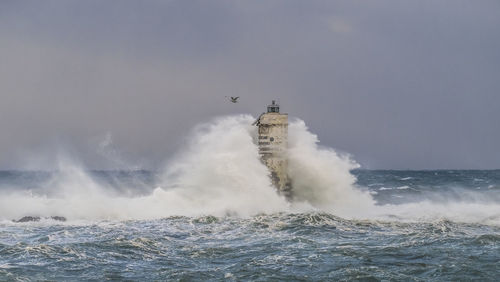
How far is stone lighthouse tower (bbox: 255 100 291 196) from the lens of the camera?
34156 millimetres

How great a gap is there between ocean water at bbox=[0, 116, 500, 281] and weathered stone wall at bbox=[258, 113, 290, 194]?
617mm

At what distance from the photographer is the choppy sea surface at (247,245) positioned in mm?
17078

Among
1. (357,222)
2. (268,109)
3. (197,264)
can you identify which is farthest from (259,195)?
(197,264)

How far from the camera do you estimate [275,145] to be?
34531mm

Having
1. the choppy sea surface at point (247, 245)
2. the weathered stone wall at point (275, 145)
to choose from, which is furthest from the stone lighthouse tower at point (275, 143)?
the choppy sea surface at point (247, 245)

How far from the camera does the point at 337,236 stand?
75.2 feet

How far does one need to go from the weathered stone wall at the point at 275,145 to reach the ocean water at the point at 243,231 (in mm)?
617

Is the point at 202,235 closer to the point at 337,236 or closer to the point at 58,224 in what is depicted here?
the point at 337,236

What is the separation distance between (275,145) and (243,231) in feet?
35.1

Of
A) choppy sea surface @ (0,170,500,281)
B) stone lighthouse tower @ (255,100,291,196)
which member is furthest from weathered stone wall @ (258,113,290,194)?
choppy sea surface @ (0,170,500,281)

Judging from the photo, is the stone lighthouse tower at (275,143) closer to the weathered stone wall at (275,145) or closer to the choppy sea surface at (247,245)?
the weathered stone wall at (275,145)

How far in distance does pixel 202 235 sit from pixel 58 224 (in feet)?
24.7

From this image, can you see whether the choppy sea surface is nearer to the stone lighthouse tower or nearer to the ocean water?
the ocean water

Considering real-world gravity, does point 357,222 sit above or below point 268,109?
below
